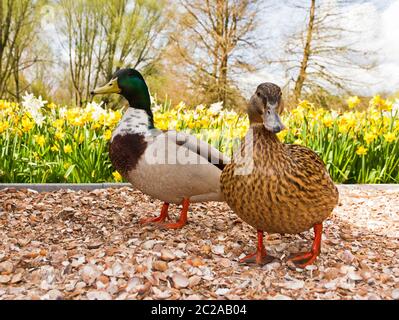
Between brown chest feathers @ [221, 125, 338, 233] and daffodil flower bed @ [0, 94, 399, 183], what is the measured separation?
72.2 inches

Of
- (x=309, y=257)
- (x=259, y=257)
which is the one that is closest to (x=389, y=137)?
(x=309, y=257)

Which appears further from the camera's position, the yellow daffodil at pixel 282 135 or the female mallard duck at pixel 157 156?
the yellow daffodil at pixel 282 135

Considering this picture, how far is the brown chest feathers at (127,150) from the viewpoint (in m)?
2.52

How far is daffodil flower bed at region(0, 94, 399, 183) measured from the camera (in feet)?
13.1

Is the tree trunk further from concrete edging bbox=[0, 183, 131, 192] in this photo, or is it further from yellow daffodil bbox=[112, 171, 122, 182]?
concrete edging bbox=[0, 183, 131, 192]

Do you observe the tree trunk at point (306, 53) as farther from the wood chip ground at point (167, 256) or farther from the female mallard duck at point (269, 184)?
the female mallard duck at point (269, 184)

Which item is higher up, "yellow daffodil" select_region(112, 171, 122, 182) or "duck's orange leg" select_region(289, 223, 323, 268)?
"yellow daffodil" select_region(112, 171, 122, 182)

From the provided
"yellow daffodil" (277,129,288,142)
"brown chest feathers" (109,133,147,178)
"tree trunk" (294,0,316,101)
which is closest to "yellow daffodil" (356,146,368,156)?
"yellow daffodil" (277,129,288,142)

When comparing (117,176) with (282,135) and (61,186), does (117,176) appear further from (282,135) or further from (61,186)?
(282,135)

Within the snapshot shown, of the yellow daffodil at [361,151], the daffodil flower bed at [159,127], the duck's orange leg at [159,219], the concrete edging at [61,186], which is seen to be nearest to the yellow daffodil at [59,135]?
the daffodil flower bed at [159,127]

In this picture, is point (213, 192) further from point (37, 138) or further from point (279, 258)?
point (37, 138)

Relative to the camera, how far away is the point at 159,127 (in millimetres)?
3812

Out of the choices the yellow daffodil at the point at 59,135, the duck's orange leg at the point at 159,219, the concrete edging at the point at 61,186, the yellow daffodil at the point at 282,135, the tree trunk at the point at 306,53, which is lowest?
the duck's orange leg at the point at 159,219
